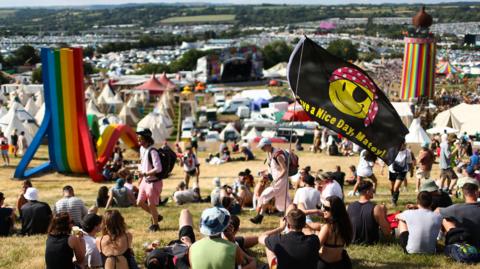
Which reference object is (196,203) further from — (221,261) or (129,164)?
(129,164)

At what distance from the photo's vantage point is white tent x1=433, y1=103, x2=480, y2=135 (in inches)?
1109

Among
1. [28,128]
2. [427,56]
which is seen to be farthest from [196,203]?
[427,56]

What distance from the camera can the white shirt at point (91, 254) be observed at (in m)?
6.21

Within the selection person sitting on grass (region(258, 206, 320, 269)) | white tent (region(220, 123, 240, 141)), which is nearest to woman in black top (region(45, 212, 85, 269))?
person sitting on grass (region(258, 206, 320, 269))

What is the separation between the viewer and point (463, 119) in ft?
94.4

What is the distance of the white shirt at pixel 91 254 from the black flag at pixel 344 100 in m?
2.69

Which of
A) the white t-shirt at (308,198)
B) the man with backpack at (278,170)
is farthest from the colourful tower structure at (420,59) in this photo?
the white t-shirt at (308,198)

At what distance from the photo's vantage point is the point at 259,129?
33.2 metres

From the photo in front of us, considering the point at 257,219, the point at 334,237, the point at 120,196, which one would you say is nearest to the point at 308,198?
the point at 257,219

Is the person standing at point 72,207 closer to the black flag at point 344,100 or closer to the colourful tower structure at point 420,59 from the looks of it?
the black flag at point 344,100

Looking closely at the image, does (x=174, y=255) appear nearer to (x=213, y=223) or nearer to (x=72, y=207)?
(x=213, y=223)

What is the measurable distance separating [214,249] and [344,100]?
2.84m

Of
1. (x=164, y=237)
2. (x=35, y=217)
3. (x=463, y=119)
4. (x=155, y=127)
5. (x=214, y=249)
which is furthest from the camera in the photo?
(x=155, y=127)

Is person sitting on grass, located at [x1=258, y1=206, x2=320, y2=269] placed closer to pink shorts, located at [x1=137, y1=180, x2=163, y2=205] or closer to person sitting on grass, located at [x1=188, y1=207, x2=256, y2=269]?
person sitting on grass, located at [x1=188, y1=207, x2=256, y2=269]
